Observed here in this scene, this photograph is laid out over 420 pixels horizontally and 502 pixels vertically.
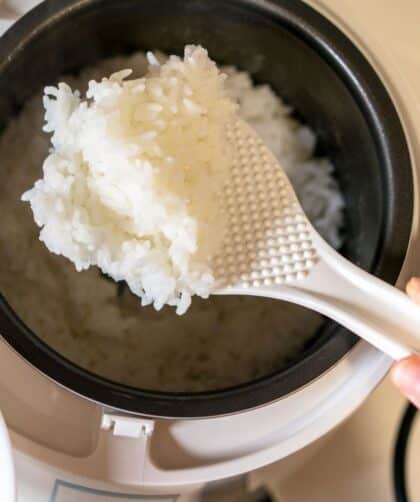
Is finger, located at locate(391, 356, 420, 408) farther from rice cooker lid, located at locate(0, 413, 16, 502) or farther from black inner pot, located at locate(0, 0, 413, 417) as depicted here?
rice cooker lid, located at locate(0, 413, 16, 502)

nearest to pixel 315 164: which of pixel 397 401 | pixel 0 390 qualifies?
pixel 397 401

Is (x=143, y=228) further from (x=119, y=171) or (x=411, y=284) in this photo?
(x=411, y=284)

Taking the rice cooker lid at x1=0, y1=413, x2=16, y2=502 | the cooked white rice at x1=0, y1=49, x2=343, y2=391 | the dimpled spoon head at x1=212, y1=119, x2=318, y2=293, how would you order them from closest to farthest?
the rice cooker lid at x1=0, y1=413, x2=16, y2=502 → the dimpled spoon head at x1=212, y1=119, x2=318, y2=293 → the cooked white rice at x1=0, y1=49, x2=343, y2=391

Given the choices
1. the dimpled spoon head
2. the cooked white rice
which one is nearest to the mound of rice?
the dimpled spoon head

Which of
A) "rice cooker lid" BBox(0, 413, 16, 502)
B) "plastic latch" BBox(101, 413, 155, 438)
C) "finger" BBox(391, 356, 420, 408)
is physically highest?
"finger" BBox(391, 356, 420, 408)

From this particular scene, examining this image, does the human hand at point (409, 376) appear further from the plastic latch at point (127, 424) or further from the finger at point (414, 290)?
the plastic latch at point (127, 424)

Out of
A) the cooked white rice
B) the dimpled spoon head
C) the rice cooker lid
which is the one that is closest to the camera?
the rice cooker lid

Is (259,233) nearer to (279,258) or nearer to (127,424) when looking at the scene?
(279,258)
